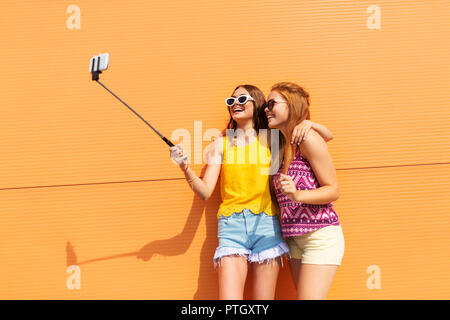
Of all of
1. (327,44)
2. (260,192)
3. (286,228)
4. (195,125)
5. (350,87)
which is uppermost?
(327,44)

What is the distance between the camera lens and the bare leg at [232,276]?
6.07 feet

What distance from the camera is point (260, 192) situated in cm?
192

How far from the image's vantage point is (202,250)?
2.16 meters

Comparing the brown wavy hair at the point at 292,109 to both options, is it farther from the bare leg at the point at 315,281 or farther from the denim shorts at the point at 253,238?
the bare leg at the point at 315,281

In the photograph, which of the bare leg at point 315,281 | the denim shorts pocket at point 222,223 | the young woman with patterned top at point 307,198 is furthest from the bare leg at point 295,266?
the denim shorts pocket at point 222,223

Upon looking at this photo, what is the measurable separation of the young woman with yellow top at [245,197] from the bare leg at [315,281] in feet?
0.58

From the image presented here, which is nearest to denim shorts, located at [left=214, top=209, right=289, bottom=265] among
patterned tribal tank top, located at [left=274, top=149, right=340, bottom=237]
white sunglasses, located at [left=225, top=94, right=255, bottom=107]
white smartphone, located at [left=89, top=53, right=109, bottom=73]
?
patterned tribal tank top, located at [left=274, top=149, right=340, bottom=237]

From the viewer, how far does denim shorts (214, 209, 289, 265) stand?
1.86 metres

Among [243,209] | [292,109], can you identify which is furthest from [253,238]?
[292,109]

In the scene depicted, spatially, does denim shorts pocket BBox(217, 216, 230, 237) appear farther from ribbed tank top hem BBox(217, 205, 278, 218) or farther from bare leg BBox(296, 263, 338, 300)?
bare leg BBox(296, 263, 338, 300)

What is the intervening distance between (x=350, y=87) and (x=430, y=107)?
1.49 ft

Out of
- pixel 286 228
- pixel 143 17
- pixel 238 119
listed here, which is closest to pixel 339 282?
pixel 286 228
